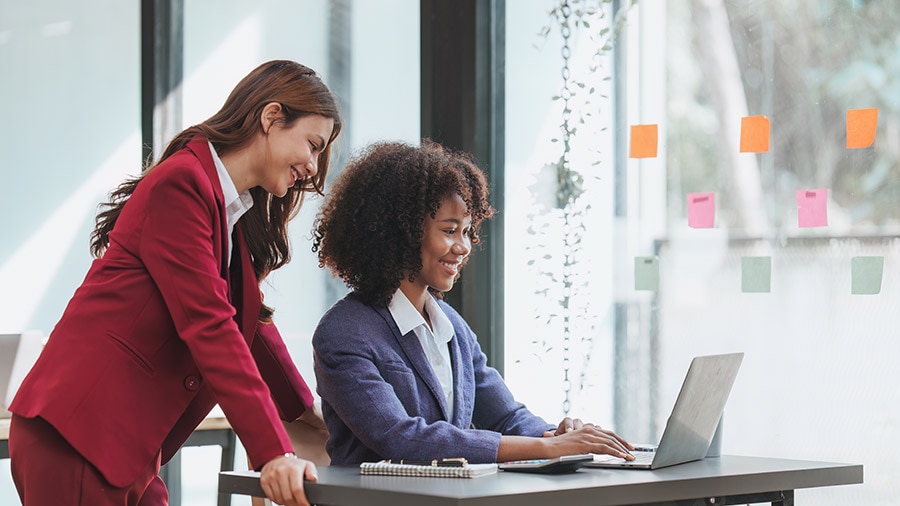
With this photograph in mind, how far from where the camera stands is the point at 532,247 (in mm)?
2947

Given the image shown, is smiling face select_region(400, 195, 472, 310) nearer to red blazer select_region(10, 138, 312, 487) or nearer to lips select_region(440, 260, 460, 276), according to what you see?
lips select_region(440, 260, 460, 276)

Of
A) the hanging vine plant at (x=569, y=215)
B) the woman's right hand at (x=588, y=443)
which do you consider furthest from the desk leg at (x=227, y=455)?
the woman's right hand at (x=588, y=443)

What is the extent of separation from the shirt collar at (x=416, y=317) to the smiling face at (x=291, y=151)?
1.09 ft

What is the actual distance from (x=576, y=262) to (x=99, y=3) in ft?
7.56

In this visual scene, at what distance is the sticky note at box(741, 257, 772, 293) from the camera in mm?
2498

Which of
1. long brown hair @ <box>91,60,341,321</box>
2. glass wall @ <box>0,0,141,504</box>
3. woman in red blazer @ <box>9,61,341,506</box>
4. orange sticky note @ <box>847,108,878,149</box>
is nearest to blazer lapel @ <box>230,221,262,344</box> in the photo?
woman in red blazer @ <box>9,61,341,506</box>

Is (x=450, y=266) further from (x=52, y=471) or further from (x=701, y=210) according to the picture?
(x=52, y=471)

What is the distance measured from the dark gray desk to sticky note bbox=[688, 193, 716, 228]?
719 millimetres

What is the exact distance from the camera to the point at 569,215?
2863 mm

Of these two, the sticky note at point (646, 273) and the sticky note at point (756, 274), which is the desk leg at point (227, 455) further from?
the sticky note at point (756, 274)

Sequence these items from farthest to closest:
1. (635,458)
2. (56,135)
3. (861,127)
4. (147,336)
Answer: (56,135) → (861,127) → (635,458) → (147,336)

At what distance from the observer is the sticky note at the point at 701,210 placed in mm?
2586

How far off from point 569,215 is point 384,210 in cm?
71

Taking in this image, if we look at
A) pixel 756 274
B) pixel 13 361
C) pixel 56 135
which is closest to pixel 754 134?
pixel 756 274
